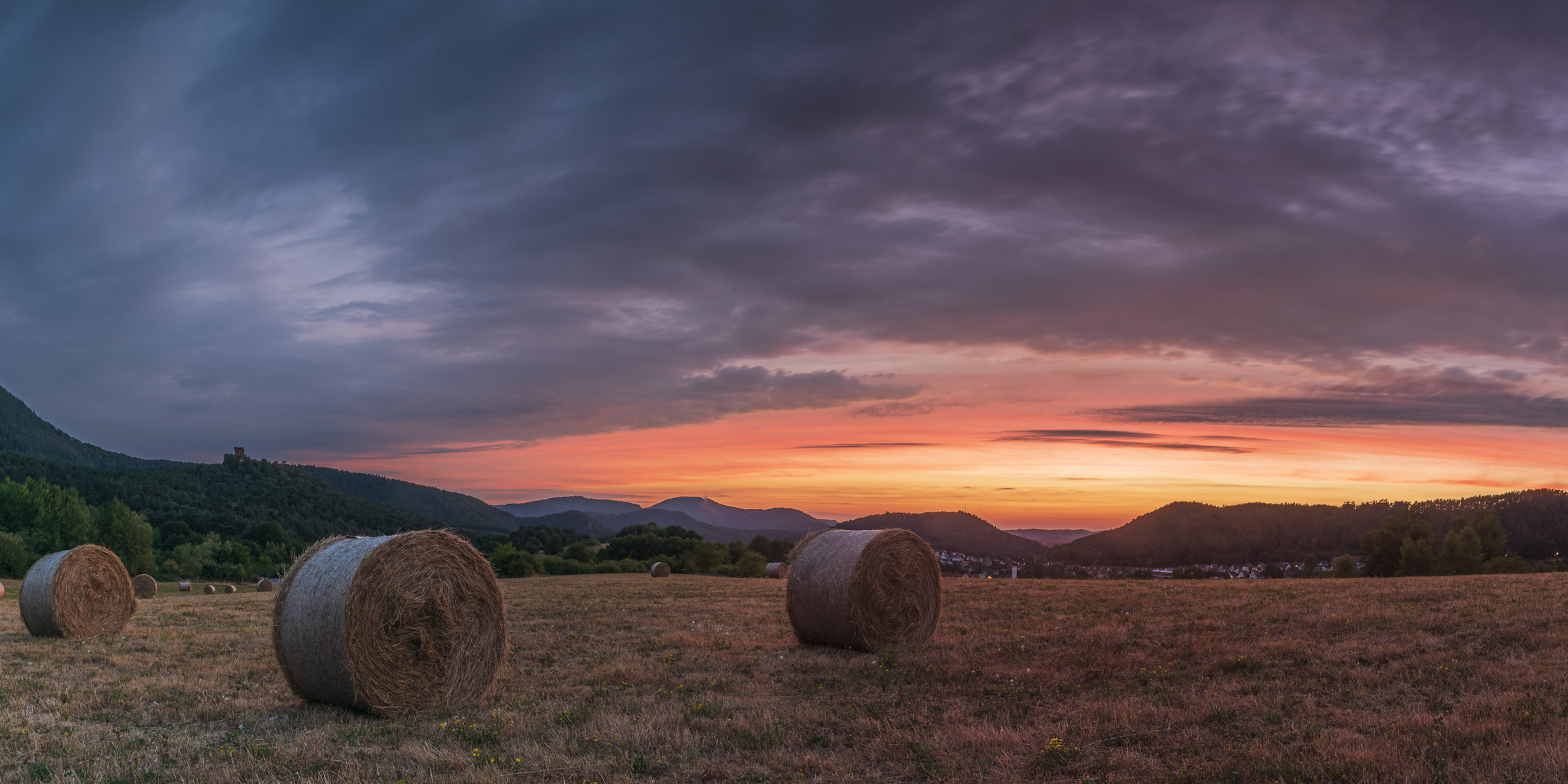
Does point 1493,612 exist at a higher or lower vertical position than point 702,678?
higher

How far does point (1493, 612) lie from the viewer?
1359 cm

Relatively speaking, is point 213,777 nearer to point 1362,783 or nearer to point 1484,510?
point 1362,783

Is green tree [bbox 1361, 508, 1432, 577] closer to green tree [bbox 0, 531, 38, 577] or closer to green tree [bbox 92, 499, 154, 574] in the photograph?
green tree [bbox 0, 531, 38, 577]

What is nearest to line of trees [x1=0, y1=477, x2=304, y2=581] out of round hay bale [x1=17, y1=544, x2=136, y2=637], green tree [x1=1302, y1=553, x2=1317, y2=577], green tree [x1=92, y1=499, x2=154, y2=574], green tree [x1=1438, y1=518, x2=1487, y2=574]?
green tree [x1=92, y1=499, x2=154, y2=574]

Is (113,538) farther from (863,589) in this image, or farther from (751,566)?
(863,589)

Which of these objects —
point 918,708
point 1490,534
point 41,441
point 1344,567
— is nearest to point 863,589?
point 918,708

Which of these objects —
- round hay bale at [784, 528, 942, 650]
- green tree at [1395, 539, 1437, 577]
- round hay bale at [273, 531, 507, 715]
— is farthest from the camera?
green tree at [1395, 539, 1437, 577]

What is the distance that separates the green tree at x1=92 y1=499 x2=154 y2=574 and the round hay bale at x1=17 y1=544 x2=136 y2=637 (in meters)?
54.0

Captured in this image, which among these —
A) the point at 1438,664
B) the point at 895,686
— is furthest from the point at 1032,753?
the point at 1438,664

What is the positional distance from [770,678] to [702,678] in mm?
945

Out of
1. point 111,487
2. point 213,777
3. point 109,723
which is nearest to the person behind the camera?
point 213,777

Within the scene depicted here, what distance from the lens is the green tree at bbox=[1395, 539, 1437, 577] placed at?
157ft

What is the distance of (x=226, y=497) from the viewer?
3927 inches

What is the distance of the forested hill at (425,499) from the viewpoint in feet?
413
